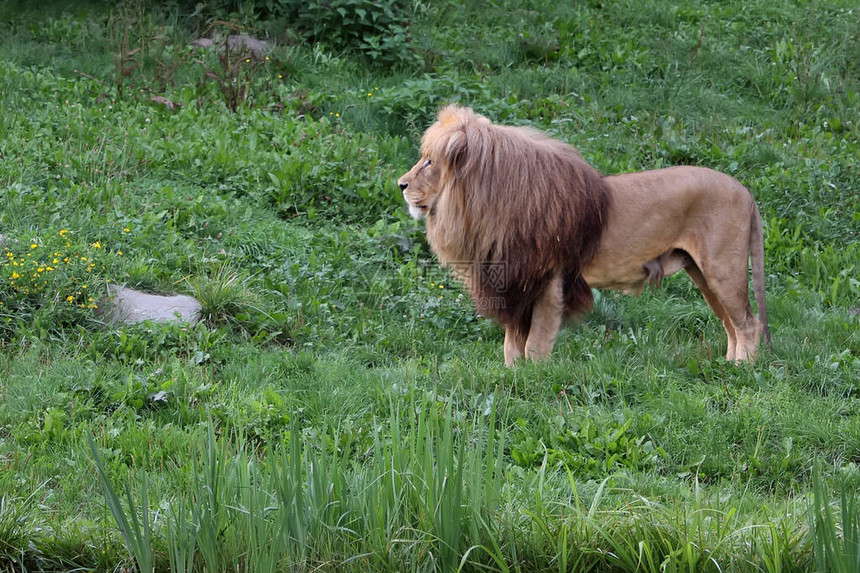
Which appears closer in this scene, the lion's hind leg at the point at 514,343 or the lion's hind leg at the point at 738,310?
the lion's hind leg at the point at 514,343

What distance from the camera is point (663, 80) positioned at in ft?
32.3

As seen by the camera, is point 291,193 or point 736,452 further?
point 291,193

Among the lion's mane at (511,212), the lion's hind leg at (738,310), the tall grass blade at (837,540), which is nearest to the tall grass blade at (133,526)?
the tall grass blade at (837,540)

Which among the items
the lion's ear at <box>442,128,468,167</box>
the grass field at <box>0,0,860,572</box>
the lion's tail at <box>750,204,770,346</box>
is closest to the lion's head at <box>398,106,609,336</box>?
the lion's ear at <box>442,128,468,167</box>

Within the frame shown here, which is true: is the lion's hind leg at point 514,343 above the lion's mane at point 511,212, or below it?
below

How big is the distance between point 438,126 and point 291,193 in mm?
2101

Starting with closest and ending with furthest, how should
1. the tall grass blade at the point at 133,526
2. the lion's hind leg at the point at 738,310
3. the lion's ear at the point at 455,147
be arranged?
the tall grass blade at the point at 133,526 < the lion's ear at the point at 455,147 < the lion's hind leg at the point at 738,310

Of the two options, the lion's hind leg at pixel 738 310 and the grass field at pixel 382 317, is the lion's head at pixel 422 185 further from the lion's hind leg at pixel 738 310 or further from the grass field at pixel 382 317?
the lion's hind leg at pixel 738 310

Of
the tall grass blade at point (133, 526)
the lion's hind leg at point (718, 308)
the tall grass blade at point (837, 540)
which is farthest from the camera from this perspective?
the lion's hind leg at point (718, 308)

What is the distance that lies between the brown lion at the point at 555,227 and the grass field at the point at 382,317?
1.15ft

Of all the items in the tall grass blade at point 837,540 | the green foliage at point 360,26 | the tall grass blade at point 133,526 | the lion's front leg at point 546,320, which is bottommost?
the lion's front leg at point 546,320

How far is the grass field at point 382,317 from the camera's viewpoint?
2922 mm

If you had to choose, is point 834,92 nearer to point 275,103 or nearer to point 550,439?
point 275,103

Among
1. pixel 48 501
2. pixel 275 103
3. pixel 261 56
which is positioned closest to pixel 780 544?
pixel 48 501
